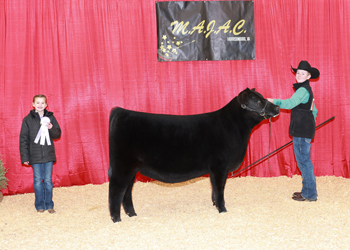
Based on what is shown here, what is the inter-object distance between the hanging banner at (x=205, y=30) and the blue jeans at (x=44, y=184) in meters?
Result: 2.34

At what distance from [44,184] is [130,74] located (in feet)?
6.82

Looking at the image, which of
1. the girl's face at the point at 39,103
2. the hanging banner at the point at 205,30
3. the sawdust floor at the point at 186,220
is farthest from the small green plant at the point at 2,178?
the hanging banner at the point at 205,30

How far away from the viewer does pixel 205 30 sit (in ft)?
17.0

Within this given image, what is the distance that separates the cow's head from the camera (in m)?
3.57

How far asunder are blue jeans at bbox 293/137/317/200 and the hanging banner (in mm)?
1804

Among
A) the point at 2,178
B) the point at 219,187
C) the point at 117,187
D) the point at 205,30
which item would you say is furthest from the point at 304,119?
the point at 2,178

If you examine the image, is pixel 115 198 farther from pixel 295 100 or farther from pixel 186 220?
pixel 295 100

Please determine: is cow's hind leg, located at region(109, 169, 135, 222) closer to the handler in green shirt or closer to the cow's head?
the cow's head

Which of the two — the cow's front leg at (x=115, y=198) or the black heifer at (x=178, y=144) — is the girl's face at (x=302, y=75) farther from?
the cow's front leg at (x=115, y=198)

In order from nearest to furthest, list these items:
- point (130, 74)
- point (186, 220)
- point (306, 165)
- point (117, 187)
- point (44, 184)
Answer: point (117, 187) → point (186, 220) → point (44, 184) → point (306, 165) → point (130, 74)

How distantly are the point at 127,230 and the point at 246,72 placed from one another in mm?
3253

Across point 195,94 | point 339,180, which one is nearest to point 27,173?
point 195,94

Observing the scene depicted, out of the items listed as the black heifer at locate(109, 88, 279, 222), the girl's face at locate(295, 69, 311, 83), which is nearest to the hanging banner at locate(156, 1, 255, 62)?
the girl's face at locate(295, 69, 311, 83)

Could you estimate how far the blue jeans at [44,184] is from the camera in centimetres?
394
